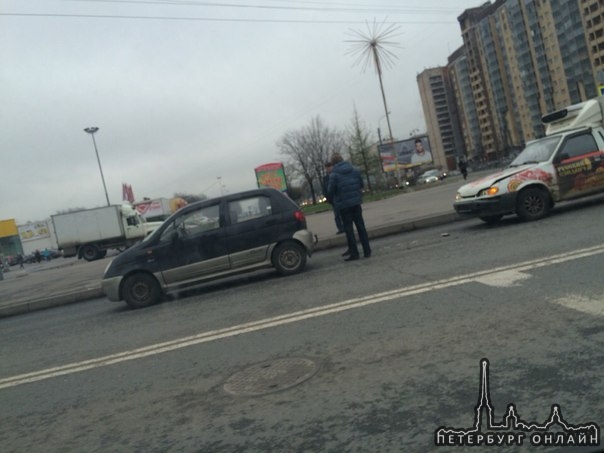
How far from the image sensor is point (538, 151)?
11.6 meters

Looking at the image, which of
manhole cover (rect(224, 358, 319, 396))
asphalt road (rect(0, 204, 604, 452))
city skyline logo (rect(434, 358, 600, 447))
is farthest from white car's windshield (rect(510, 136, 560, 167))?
city skyline logo (rect(434, 358, 600, 447))

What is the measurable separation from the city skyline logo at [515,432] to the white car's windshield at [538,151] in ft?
29.8

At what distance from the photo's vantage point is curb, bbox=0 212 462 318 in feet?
37.9

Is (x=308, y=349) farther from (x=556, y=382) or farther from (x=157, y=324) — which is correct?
(x=157, y=324)

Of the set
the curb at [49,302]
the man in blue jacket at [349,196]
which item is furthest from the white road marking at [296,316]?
the curb at [49,302]

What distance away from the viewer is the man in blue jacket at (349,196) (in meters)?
9.90

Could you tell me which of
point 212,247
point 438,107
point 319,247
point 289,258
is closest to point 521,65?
point 438,107

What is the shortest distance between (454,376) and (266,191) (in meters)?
6.36

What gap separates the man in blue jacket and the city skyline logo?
6755 mm

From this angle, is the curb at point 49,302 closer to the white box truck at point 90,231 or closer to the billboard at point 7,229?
the white box truck at point 90,231

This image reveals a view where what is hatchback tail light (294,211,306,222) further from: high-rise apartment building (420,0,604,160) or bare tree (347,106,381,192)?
high-rise apartment building (420,0,604,160)

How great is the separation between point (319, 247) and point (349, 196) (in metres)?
3.37

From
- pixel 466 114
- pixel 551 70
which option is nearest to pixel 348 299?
pixel 551 70

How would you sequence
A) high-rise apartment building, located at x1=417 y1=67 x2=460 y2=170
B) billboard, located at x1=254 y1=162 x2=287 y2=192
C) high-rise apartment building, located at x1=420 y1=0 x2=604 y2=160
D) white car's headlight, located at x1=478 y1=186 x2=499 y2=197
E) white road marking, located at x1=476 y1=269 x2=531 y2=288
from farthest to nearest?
1. high-rise apartment building, located at x1=417 y1=67 x2=460 y2=170
2. high-rise apartment building, located at x1=420 y1=0 x2=604 y2=160
3. billboard, located at x1=254 y1=162 x2=287 y2=192
4. white car's headlight, located at x1=478 y1=186 x2=499 y2=197
5. white road marking, located at x1=476 y1=269 x2=531 y2=288
